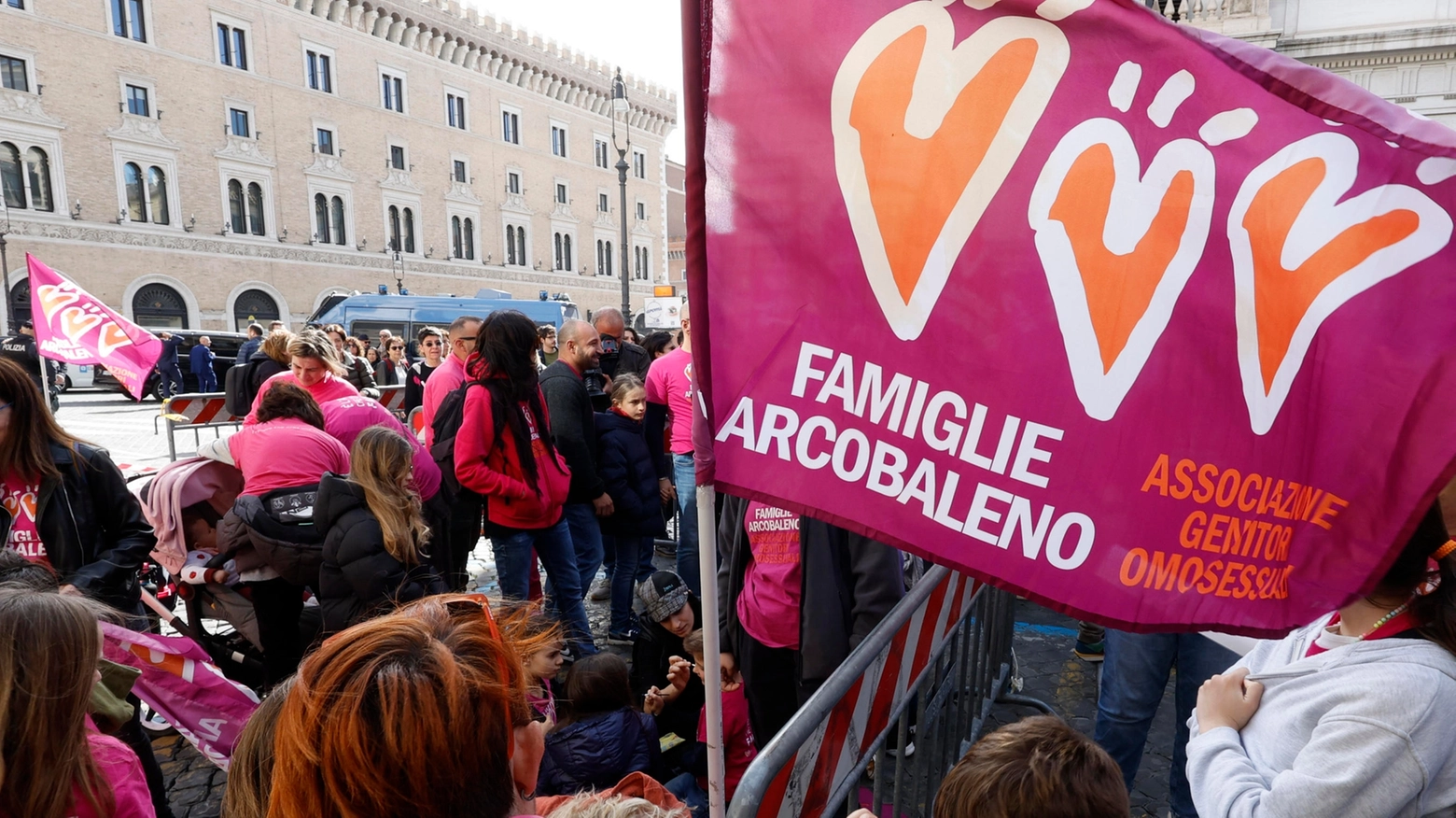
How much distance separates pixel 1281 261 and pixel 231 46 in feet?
135

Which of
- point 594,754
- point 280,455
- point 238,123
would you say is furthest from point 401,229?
point 594,754

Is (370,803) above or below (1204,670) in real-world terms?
above

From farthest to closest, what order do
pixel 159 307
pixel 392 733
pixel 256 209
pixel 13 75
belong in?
pixel 256 209, pixel 159 307, pixel 13 75, pixel 392 733

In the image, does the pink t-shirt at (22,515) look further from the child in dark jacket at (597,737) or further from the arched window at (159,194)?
the arched window at (159,194)

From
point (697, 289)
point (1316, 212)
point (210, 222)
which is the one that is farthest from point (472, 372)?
point (210, 222)

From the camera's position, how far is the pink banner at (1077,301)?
4.32 feet

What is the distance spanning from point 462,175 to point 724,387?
44773mm

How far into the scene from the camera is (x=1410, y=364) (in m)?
1.29

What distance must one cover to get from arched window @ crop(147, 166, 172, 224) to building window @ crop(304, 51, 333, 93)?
7.86 m

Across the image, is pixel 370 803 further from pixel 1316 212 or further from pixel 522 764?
pixel 1316 212

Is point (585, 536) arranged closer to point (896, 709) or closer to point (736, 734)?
point (736, 734)

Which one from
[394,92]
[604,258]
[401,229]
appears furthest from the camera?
[604,258]

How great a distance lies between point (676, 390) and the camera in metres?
5.20

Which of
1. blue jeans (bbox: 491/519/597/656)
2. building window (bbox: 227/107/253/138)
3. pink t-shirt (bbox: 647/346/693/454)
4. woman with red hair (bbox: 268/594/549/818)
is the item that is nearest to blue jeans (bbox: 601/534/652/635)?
blue jeans (bbox: 491/519/597/656)
